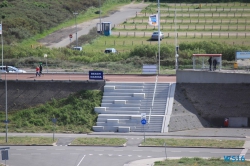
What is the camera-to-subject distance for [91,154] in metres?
53.3

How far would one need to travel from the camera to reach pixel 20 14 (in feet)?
365

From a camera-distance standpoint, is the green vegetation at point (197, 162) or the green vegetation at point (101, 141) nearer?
the green vegetation at point (197, 162)

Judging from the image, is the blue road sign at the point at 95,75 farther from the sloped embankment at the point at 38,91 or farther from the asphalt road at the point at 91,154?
the asphalt road at the point at 91,154

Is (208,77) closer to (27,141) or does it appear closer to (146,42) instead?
(27,141)

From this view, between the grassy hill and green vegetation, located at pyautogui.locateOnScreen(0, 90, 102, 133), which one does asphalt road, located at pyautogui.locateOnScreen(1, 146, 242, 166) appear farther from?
the grassy hill

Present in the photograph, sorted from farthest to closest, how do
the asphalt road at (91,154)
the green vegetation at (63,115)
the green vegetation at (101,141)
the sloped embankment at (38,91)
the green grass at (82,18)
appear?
the green grass at (82,18) < the sloped embankment at (38,91) < the green vegetation at (63,115) < the green vegetation at (101,141) < the asphalt road at (91,154)

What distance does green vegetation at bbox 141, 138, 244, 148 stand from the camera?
54531mm

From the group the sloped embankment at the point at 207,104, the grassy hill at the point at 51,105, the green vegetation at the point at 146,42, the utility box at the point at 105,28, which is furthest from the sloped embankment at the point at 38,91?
the utility box at the point at 105,28

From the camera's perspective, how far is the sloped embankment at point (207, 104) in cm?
6132

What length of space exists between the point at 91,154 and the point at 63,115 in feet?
36.2

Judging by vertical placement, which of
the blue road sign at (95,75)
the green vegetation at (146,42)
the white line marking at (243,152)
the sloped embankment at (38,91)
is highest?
the green vegetation at (146,42)

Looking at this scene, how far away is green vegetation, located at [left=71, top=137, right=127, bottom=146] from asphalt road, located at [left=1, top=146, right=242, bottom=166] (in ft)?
3.25

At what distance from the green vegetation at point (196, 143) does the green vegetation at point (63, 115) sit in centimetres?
770

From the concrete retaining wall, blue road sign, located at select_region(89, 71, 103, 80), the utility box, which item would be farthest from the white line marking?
the utility box
